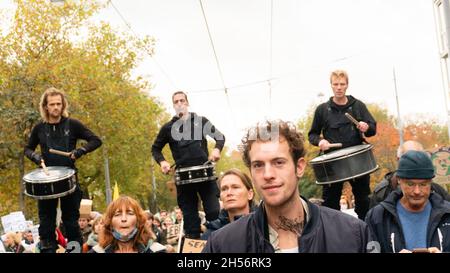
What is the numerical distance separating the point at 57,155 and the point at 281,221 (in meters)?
3.73

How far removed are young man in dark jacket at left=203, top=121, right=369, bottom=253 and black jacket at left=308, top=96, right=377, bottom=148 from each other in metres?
3.13

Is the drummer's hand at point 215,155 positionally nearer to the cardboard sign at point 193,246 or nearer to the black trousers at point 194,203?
the black trousers at point 194,203

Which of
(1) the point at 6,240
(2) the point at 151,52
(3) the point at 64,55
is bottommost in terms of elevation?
(1) the point at 6,240

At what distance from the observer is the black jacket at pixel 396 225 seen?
13.3 feet

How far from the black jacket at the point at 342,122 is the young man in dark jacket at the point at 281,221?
3131 millimetres

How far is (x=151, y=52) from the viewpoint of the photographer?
9992mm

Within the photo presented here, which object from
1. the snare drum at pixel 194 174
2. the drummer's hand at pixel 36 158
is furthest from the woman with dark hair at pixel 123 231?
the snare drum at pixel 194 174

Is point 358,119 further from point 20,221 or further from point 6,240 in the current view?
point 20,221

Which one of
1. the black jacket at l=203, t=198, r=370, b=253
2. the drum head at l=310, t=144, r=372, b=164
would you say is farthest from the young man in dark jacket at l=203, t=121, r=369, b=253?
the drum head at l=310, t=144, r=372, b=164

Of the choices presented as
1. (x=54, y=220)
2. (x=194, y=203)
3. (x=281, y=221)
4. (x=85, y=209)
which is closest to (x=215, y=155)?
(x=194, y=203)

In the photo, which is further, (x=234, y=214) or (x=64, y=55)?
(x=64, y=55)

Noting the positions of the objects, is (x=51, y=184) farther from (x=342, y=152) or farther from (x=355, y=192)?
(x=355, y=192)
